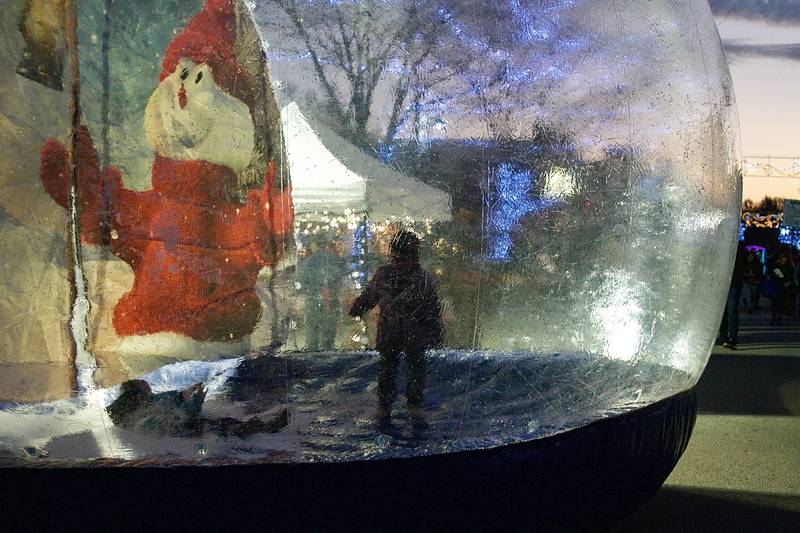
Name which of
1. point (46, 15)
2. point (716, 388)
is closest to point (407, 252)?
point (46, 15)

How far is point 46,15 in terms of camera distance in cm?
266

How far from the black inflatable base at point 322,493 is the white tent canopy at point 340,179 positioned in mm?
756

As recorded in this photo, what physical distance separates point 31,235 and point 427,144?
1236 millimetres

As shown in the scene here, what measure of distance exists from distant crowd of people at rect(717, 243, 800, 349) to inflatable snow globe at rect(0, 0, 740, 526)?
8.11 m

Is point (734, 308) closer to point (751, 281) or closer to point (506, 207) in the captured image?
point (751, 281)

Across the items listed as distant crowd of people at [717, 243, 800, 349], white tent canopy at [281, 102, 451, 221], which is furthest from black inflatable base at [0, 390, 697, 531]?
distant crowd of people at [717, 243, 800, 349]

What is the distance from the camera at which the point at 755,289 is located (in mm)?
18281

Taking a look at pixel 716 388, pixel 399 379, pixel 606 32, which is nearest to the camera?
pixel 399 379

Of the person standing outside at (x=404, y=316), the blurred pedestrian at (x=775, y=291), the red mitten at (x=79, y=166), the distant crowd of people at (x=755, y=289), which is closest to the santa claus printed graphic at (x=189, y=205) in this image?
the red mitten at (x=79, y=166)

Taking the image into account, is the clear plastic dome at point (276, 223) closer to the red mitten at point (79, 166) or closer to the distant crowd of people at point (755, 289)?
the red mitten at point (79, 166)

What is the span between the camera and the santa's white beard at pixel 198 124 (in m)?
2.58

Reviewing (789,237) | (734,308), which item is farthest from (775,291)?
(789,237)

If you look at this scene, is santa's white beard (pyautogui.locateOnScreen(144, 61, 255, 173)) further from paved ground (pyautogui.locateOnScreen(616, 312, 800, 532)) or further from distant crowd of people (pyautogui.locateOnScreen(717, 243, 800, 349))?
distant crowd of people (pyautogui.locateOnScreen(717, 243, 800, 349))

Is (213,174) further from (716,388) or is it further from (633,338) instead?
(716,388)
